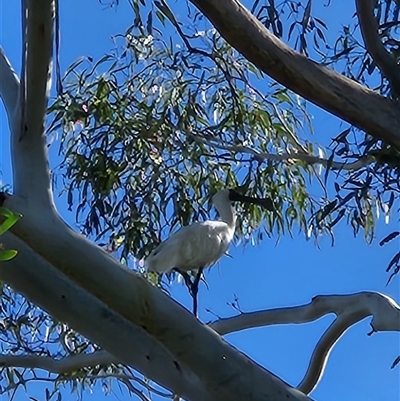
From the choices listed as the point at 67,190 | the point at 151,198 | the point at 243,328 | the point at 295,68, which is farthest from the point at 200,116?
the point at 295,68

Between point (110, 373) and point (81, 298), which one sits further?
point (110, 373)

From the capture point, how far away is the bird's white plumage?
11.7 feet

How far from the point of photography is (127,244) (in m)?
A: 3.79

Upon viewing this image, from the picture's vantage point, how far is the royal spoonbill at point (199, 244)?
11.7 ft

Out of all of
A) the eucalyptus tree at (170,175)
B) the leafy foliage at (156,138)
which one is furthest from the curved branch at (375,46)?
the leafy foliage at (156,138)

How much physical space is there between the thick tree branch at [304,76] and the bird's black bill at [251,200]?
1622mm

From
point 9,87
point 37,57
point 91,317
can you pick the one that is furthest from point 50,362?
point 37,57

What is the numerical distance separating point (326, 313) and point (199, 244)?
0.83 metres

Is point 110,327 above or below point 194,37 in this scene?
below

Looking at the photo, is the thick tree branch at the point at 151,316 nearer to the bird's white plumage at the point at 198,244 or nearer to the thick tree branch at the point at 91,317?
the thick tree branch at the point at 91,317

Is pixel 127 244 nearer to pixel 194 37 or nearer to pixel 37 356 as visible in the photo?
pixel 37 356

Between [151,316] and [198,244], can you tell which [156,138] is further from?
[151,316]

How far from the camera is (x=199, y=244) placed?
142 inches

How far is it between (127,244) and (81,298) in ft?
6.05
